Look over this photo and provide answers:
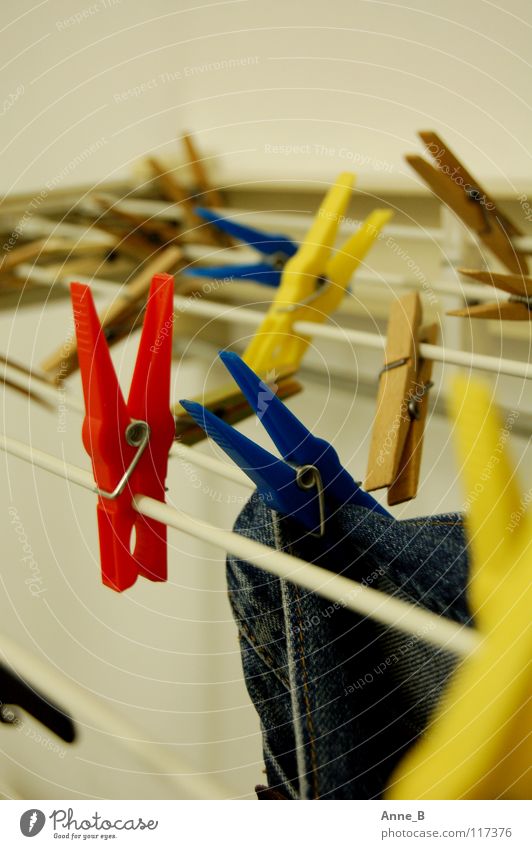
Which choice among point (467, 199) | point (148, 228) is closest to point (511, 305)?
point (467, 199)

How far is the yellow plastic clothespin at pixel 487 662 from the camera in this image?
1.05 ft

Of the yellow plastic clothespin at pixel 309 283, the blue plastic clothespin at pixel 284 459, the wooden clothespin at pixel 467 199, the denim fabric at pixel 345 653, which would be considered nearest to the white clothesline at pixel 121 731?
the denim fabric at pixel 345 653

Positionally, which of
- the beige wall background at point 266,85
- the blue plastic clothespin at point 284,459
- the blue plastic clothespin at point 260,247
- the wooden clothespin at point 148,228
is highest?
the beige wall background at point 266,85

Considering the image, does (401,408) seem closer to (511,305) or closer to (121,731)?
(511,305)

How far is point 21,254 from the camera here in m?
0.93

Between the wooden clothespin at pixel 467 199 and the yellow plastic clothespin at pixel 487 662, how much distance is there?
227mm

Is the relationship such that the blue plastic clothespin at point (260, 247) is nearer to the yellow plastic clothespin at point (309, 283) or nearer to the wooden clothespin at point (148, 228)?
the yellow plastic clothespin at point (309, 283)

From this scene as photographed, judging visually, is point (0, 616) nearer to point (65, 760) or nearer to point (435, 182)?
point (65, 760)

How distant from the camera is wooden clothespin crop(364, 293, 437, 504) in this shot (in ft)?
1.78

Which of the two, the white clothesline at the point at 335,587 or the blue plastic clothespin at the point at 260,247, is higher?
the blue plastic clothespin at the point at 260,247

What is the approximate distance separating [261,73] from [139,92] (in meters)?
0.19

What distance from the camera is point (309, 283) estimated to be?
0.73 meters

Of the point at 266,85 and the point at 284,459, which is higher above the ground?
the point at 266,85

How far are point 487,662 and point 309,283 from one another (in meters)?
0.45
